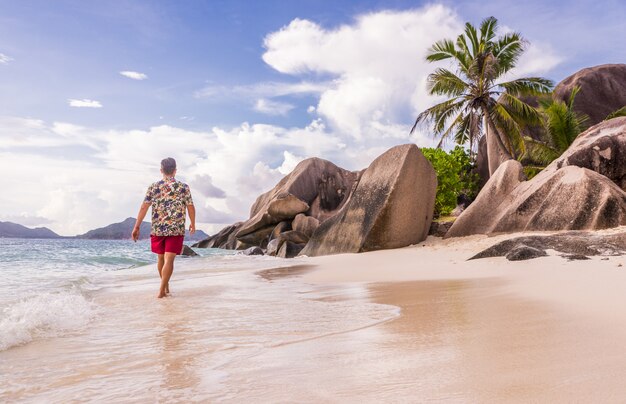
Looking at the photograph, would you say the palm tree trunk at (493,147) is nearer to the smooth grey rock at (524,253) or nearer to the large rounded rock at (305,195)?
the large rounded rock at (305,195)

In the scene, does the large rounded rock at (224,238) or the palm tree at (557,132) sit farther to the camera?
the large rounded rock at (224,238)

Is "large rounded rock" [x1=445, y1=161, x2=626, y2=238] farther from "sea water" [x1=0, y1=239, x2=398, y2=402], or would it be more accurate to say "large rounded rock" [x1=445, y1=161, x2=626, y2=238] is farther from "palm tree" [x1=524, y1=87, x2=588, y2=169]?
"palm tree" [x1=524, y1=87, x2=588, y2=169]

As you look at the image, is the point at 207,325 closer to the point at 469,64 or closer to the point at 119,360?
the point at 119,360

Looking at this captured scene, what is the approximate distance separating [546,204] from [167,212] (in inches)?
314

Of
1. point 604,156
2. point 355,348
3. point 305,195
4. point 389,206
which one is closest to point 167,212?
point 355,348

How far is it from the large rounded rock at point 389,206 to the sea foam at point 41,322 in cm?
783

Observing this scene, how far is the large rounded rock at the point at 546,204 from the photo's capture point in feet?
30.0

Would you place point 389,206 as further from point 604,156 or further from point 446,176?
point 446,176

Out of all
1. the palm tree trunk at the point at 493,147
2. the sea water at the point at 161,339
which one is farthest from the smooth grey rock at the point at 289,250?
the palm tree trunk at the point at 493,147

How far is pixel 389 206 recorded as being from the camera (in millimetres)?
11266

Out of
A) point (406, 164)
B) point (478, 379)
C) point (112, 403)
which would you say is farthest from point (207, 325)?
point (406, 164)

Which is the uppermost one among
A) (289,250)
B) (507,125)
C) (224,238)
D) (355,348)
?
(507,125)

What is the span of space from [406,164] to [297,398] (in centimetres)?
1019

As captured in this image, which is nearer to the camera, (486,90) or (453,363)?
(453,363)
